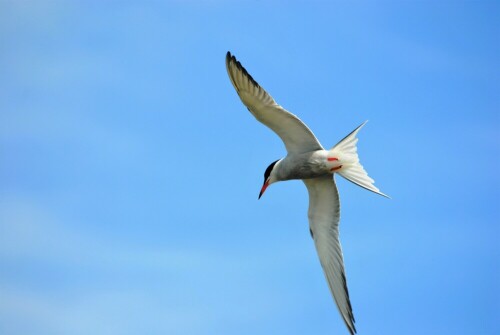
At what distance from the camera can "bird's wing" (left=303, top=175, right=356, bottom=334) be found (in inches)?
411

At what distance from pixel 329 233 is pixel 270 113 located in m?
2.31

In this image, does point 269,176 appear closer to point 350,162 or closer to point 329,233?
point 350,162

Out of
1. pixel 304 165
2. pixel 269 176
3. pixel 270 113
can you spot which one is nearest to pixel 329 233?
pixel 269 176

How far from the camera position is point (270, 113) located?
9555 mm

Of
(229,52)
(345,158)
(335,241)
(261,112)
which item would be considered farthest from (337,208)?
(229,52)

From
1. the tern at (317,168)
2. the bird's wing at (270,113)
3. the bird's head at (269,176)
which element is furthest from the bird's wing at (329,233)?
the bird's wing at (270,113)

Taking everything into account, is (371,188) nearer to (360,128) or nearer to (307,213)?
(360,128)

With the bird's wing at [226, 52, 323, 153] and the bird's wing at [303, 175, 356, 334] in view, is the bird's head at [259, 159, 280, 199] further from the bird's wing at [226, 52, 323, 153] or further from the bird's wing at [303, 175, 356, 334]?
the bird's wing at [303, 175, 356, 334]

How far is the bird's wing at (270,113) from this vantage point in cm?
921

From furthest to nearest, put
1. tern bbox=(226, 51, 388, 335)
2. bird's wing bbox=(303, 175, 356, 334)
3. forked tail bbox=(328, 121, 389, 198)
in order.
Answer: bird's wing bbox=(303, 175, 356, 334), forked tail bbox=(328, 121, 389, 198), tern bbox=(226, 51, 388, 335)

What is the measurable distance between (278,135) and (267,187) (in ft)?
2.91

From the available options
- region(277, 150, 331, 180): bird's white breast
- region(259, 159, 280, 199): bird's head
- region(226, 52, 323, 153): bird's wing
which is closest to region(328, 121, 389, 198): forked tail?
region(277, 150, 331, 180): bird's white breast

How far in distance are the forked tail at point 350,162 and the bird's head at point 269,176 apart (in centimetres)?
87

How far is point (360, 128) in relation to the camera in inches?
383
